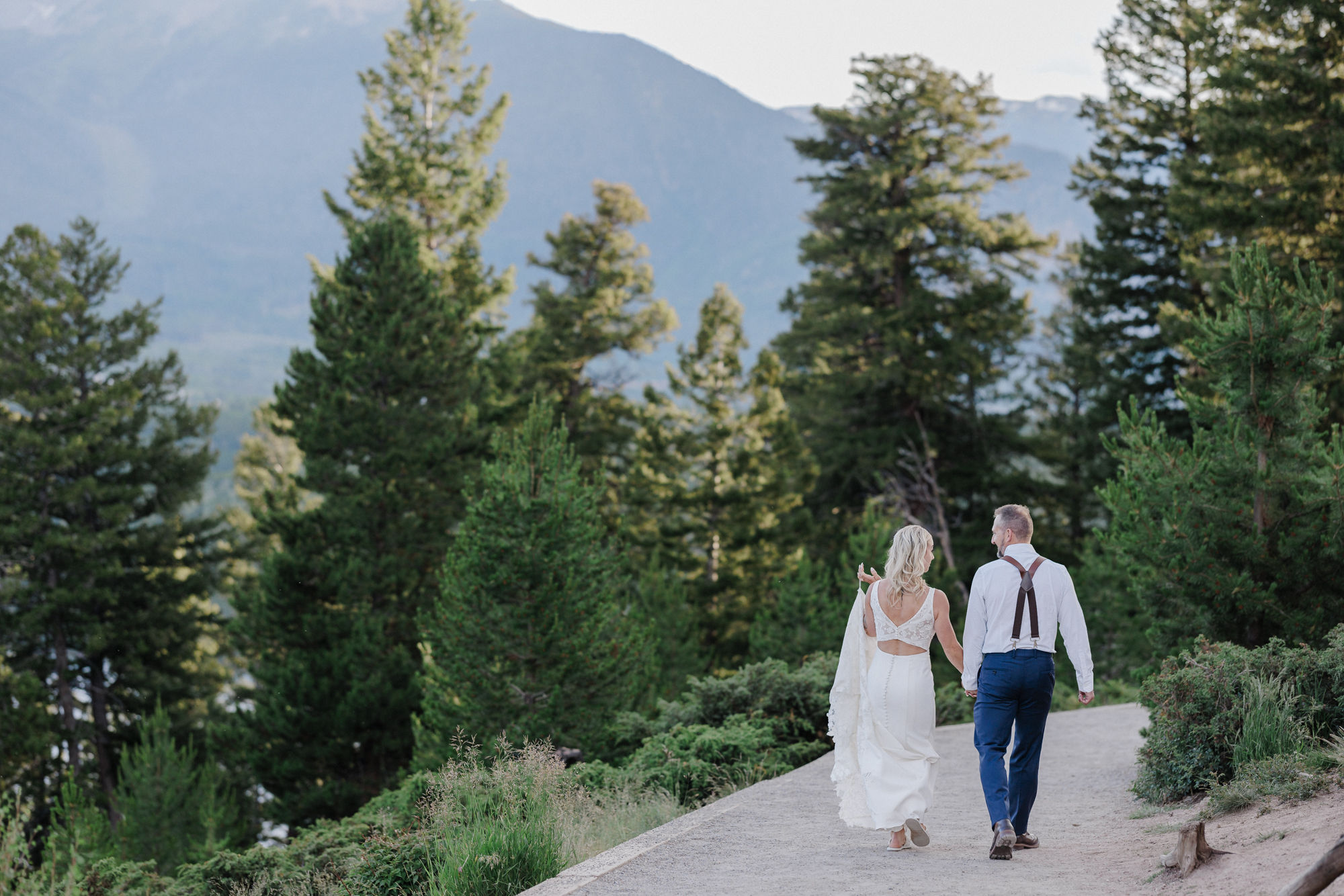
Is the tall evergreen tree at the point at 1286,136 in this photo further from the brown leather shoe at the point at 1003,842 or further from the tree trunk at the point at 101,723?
the tree trunk at the point at 101,723

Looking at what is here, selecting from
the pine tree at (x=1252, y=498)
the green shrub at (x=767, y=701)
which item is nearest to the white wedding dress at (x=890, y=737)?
the pine tree at (x=1252, y=498)

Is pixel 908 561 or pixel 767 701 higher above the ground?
pixel 908 561

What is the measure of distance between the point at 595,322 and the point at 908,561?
26475mm

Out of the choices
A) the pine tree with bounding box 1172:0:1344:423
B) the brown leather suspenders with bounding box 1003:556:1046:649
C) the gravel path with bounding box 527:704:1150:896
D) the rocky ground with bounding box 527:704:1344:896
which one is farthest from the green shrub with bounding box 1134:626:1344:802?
the pine tree with bounding box 1172:0:1344:423

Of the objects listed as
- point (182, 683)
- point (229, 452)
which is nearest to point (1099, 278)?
point (182, 683)

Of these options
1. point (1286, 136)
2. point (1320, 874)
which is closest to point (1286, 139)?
point (1286, 136)

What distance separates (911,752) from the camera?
244 inches

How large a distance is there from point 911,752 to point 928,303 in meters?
24.9

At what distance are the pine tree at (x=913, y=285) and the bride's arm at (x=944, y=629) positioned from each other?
23.5 metres

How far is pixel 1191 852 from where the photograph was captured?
17.1 ft

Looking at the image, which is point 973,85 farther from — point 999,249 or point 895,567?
point 895,567

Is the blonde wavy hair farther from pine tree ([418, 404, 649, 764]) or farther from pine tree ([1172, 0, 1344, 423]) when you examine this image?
pine tree ([1172, 0, 1344, 423])

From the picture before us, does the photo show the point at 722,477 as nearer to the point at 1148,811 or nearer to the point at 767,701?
the point at 767,701

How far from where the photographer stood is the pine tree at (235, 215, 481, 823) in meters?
21.9
